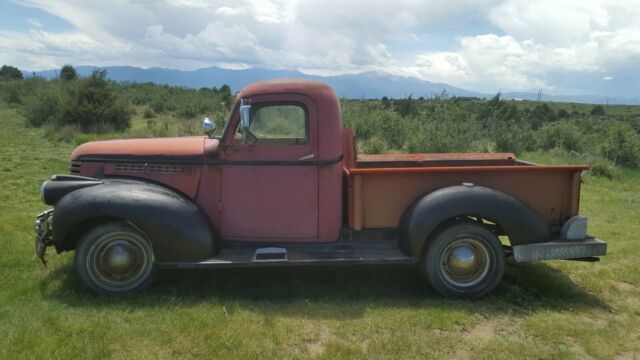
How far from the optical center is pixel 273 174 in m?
4.80

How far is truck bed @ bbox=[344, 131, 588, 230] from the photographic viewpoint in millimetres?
4824

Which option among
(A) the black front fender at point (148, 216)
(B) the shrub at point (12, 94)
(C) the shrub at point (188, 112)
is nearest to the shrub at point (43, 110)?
(C) the shrub at point (188, 112)

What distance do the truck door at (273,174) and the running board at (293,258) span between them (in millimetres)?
171

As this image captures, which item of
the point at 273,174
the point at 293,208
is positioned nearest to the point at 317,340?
the point at 293,208

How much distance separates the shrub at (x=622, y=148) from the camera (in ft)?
54.0

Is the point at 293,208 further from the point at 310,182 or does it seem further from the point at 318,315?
the point at 318,315

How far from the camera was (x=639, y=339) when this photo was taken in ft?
13.6

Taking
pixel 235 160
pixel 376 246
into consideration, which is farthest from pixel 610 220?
pixel 235 160

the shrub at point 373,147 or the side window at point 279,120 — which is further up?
the side window at point 279,120

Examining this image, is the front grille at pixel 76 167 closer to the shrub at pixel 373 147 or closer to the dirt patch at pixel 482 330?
the dirt patch at pixel 482 330

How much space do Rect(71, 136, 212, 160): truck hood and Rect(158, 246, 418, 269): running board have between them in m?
1.06

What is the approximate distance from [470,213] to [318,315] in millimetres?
1710

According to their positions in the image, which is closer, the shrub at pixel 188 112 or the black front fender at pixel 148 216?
the black front fender at pixel 148 216

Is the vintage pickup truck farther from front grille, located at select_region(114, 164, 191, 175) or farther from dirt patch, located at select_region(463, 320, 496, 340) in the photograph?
dirt patch, located at select_region(463, 320, 496, 340)
